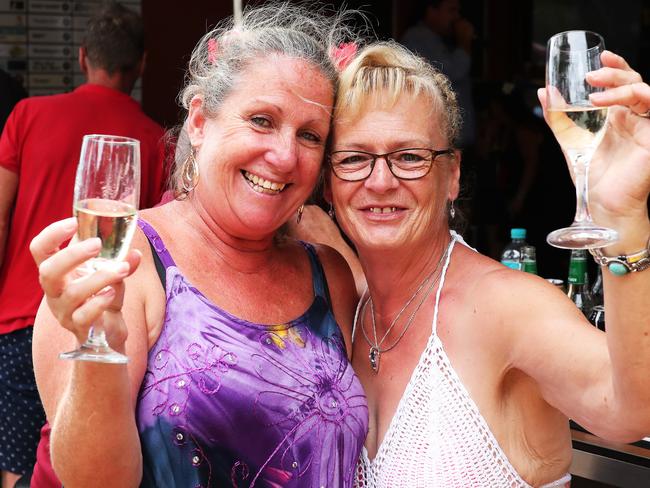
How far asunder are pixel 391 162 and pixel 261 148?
1.17 ft

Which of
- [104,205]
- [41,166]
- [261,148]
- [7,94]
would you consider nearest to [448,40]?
[7,94]

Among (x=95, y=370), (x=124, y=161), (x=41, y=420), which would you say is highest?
(x=124, y=161)

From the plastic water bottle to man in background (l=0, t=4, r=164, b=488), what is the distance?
1626mm

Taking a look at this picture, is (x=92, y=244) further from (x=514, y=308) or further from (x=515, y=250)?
(x=515, y=250)

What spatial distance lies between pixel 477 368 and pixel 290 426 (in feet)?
1.51

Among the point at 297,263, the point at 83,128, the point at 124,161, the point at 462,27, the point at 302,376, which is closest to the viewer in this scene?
the point at 124,161

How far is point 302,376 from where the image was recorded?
6.91 ft

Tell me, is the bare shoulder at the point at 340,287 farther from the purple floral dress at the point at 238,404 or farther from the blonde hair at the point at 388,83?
the blonde hair at the point at 388,83

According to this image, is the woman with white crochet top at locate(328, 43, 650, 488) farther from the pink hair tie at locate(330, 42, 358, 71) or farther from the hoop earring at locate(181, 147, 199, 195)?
the hoop earring at locate(181, 147, 199, 195)

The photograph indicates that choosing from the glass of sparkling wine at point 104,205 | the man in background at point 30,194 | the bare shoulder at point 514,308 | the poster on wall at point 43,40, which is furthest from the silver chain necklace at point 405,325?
the poster on wall at point 43,40

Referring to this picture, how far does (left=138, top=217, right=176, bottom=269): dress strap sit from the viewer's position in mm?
2068

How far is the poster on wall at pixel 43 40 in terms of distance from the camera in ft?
18.1

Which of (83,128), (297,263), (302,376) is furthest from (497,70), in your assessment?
(302,376)

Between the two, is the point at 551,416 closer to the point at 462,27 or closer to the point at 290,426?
the point at 290,426
